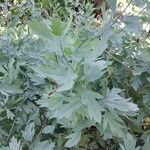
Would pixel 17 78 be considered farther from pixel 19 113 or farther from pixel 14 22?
pixel 14 22

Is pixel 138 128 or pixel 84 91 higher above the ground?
pixel 84 91

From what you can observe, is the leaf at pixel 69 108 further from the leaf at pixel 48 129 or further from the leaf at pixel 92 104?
the leaf at pixel 48 129

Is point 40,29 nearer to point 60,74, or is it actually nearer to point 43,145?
point 60,74

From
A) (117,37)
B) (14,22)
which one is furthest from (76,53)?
(14,22)

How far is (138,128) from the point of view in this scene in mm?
1153

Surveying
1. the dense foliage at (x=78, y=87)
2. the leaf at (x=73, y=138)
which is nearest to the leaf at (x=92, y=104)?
the dense foliage at (x=78, y=87)

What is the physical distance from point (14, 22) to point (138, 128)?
1.09m

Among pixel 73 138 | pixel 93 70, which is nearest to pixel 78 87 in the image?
pixel 93 70

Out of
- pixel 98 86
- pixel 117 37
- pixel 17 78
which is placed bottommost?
pixel 17 78

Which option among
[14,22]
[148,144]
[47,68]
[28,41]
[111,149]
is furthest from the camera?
[14,22]

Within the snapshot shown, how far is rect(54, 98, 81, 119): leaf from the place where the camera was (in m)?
0.89

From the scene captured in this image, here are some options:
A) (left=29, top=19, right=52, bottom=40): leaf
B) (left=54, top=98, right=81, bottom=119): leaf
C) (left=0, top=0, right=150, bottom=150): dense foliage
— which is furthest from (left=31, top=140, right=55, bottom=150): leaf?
(left=29, top=19, right=52, bottom=40): leaf

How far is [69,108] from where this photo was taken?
2.91 feet

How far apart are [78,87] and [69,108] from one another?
59 mm
